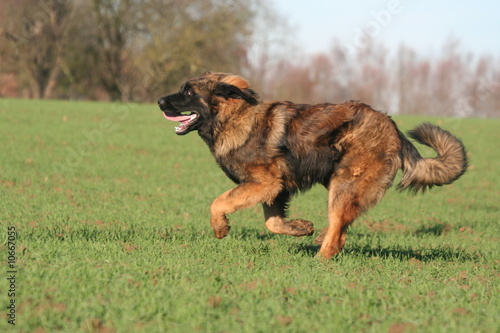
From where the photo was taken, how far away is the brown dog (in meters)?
6.66

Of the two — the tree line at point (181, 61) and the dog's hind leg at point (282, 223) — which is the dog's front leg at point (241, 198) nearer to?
the dog's hind leg at point (282, 223)

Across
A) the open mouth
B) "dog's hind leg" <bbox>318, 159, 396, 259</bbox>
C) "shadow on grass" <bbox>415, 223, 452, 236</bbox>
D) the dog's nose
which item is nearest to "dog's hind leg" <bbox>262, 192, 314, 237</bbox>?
"dog's hind leg" <bbox>318, 159, 396, 259</bbox>

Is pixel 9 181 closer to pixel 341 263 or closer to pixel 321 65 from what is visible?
pixel 341 263

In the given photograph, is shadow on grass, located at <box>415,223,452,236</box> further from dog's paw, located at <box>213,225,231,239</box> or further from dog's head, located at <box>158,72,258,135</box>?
dog's head, located at <box>158,72,258,135</box>

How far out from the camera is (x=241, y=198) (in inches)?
258

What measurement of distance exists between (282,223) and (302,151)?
1077mm

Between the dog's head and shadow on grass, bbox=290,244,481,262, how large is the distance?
76.7 inches

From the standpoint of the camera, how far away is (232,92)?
22.7ft

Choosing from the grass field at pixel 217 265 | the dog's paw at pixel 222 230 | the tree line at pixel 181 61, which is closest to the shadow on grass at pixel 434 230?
the grass field at pixel 217 265

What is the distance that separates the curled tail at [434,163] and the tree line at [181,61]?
38805mm

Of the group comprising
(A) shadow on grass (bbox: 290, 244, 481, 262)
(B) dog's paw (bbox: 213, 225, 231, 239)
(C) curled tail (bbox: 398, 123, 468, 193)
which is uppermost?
(C) curled tail (bbox: 398, 123, 468, 193)

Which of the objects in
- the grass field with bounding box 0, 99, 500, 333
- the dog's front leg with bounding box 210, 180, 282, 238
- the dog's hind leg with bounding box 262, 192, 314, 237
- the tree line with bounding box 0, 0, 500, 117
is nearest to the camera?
the grass field with bounding box 0, 99, 500, 333

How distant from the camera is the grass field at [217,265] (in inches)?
164

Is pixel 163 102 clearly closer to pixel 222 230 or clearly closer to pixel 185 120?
pixel 185 120
